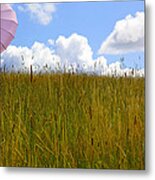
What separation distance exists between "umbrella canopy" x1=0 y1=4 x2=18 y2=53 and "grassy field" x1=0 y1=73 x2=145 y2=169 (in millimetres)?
148

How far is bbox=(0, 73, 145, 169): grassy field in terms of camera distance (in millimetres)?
2559

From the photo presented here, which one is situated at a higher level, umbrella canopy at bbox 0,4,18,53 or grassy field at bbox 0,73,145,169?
umbrella canopy at bbox 0,4,18,53

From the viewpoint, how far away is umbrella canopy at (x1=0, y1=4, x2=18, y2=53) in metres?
2.65

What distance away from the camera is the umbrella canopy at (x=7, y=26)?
2648mm

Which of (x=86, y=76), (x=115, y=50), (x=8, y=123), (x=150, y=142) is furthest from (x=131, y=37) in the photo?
(x=8, y=123)

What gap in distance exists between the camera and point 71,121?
261 cm

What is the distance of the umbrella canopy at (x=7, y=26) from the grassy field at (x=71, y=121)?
15 cm

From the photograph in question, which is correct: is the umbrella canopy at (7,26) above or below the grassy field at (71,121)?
above

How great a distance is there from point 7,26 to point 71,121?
49cm

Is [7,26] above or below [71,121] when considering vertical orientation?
above

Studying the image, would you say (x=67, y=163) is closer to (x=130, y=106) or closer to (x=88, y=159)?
(x=88, y=159)

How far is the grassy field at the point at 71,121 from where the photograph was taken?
101 inches

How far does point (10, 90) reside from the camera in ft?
8.74

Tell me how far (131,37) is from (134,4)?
0.45 feet
